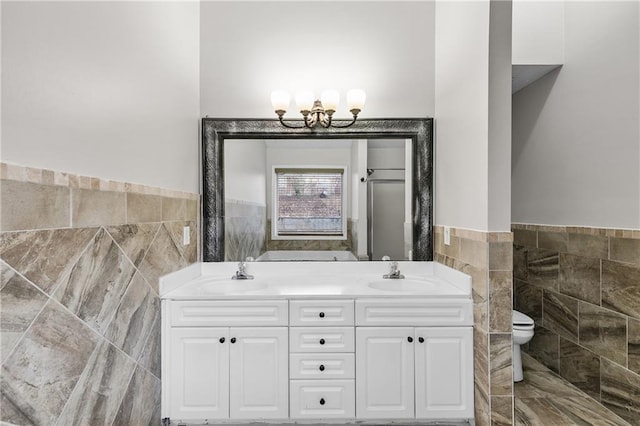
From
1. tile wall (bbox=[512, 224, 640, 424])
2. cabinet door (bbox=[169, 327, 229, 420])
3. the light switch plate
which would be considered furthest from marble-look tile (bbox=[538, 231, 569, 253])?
the light switch plate

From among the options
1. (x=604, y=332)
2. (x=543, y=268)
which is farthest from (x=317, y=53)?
(x=604, y=332)

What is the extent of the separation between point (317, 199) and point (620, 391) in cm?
211

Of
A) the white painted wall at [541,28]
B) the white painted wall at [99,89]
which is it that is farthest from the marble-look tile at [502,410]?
the white painted wall at [541,28]

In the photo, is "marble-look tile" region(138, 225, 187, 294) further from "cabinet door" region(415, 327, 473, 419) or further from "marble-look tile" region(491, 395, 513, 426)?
"marble-look tile" region(491, 395, 513, 426)

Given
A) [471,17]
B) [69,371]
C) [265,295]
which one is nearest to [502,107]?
[471,17]

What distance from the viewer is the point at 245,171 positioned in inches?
97.5

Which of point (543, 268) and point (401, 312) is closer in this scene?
point (401, 312)

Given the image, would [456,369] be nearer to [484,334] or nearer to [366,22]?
[484,334]

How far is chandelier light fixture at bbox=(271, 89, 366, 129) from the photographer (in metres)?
2.24

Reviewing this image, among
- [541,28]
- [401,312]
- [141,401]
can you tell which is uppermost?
[541,28]

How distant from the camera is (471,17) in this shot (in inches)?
74.1

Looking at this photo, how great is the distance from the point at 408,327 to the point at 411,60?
5.70ft

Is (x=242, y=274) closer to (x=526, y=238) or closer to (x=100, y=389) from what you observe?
(x=100, y=389)

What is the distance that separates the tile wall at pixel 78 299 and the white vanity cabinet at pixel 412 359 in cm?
106
